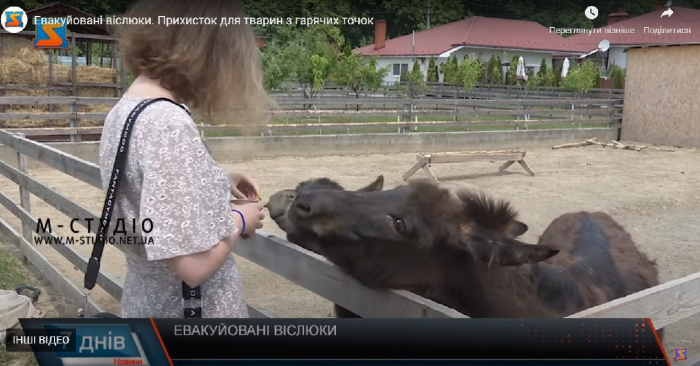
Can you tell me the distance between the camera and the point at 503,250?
147 cm

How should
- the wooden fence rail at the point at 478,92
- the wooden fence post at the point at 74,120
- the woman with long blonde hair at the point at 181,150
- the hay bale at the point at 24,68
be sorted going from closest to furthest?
the woman with long blonde hair at the point at 181,150 < the wooden fence post at the point at 74,120 < the hay bale at the point at 24,68 < the wooden fence rail at the point at 478,92

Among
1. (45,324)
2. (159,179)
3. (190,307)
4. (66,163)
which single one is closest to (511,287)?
(190,307)

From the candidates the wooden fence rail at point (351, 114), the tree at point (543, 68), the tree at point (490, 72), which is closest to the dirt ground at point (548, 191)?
the wooden fence rail at point (351, 114)

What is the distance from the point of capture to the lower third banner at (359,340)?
1243mm

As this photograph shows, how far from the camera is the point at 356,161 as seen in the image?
10609 millimetres

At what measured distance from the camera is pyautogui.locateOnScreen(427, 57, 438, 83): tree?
17972 mm

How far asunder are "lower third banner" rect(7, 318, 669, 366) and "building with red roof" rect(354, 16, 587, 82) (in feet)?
18.9

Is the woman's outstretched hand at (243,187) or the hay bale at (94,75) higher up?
the hay bale at (94,75)

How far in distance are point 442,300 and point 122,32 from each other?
103cm

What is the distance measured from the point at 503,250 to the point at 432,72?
1802cm

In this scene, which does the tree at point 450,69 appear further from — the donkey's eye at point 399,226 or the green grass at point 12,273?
the donkey's eye at point 399,226

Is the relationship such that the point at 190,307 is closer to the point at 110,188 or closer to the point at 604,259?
the point at 110,188

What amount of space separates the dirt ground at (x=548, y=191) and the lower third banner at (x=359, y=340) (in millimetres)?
619

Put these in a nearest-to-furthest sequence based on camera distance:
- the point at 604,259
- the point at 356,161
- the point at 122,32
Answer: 1. the point at 122,32
2. the point at 604,259
3. the point at 356,161
